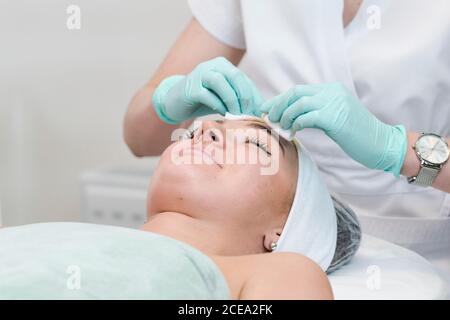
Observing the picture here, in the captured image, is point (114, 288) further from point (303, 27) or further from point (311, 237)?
point (303, 27)

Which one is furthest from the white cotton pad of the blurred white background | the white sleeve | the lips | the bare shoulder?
the blurred white background

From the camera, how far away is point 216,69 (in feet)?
5.07

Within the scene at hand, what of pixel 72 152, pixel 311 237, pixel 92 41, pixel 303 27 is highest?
pixel 303 27

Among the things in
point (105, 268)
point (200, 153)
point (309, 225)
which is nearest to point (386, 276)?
point (309, 225)

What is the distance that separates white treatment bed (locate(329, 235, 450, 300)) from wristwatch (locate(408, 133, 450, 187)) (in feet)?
0.57

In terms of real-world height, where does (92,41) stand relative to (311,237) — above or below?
above

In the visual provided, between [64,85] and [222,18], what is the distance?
894mm

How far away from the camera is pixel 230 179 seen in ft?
4.52

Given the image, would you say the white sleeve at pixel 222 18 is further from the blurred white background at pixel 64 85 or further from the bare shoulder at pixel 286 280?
the bare shoulder at pixel 286 280

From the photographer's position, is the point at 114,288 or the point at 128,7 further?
the point at 128,7

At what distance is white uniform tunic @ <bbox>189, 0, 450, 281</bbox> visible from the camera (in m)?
1.60

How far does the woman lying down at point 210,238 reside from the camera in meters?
1.09

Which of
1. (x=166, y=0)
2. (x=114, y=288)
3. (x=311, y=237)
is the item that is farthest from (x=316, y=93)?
(x=166, y=0)

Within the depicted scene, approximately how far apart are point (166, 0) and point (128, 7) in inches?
5.4
